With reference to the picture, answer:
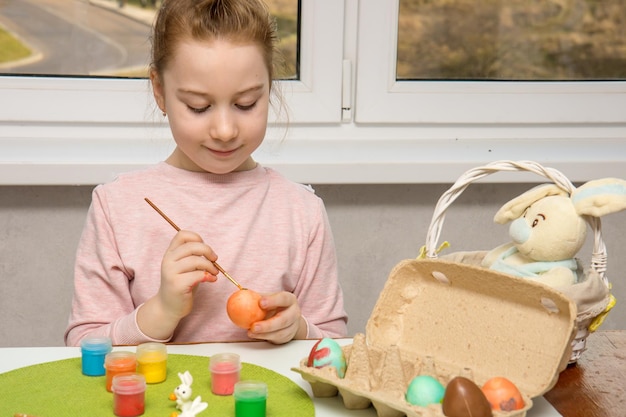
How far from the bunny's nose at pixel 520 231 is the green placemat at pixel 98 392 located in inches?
14.0

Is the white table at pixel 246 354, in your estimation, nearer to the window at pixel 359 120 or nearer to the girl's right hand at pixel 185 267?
the girl's right hand at pixel 185 267

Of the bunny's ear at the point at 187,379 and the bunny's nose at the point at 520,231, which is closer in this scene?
the bunny's ear at the point at 187,379

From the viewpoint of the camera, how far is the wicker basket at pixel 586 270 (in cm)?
105

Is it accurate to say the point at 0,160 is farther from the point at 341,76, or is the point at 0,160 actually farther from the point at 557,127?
the point at 557,127

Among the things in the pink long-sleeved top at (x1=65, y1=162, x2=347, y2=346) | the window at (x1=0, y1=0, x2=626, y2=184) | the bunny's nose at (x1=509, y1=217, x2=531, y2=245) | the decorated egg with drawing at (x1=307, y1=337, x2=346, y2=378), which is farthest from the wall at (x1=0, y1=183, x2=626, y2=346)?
the decorated egg with drawing at (x1=307, y1=337, x2=346, y2=378)

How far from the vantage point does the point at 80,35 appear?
204cm

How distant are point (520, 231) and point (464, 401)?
0.35 meters

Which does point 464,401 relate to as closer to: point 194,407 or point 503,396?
point 503,396

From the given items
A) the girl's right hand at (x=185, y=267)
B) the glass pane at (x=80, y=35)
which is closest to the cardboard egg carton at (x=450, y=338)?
the girl's right hand at (x=185, y=267)

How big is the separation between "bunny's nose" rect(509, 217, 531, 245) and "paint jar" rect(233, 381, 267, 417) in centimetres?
42

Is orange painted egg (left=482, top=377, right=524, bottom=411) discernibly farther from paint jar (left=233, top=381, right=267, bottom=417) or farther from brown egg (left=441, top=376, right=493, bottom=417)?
paint jar (left=233, top=381, right=267, bottom=417)

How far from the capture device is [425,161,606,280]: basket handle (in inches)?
44.0

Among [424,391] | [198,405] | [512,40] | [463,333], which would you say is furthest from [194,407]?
[512,40]

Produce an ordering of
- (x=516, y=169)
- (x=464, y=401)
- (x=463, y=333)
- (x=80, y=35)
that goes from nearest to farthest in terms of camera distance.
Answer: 1. (x=464, y=401)
2. (x=463, y=333)
3. (x=516, y=169)
4. (x=80, y=35)
